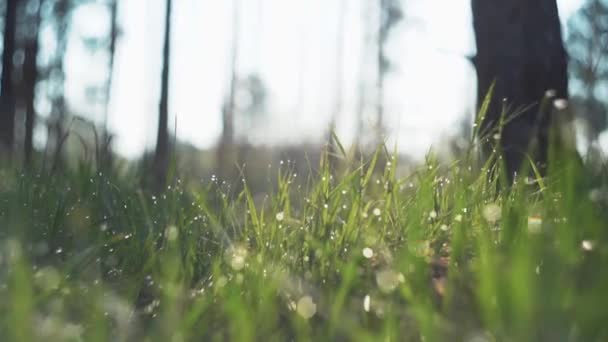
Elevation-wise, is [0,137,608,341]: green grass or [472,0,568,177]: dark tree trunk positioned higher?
[472,0,568,177]: dark tree trunk

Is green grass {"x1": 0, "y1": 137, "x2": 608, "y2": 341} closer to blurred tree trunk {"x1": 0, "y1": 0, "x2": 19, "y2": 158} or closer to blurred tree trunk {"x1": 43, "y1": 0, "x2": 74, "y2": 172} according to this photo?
blurred tree trunk {"x1": 0, "y1": 0, "x2": 19, "y2": 158}

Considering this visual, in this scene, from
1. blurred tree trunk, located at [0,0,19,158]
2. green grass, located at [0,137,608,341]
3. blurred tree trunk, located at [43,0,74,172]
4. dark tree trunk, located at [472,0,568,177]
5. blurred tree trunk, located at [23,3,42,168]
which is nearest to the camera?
green grass, located at [0,137,608,341]

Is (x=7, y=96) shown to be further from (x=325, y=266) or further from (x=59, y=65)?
(x=59, y=65)

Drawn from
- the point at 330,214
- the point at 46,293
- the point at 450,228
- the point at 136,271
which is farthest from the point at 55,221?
the point at 450,228

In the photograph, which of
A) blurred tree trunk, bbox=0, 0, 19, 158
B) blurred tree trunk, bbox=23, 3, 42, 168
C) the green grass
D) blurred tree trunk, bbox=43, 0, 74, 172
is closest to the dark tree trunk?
the green grass

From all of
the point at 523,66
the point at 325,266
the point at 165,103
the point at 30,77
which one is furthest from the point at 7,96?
the point at 325,266

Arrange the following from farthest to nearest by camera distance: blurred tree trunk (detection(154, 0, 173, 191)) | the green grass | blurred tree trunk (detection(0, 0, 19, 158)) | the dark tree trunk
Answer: blurred tree trunk (detection(154, 0, 173, 191)) → blurred tree trunk (detection(0, 0, 19, 158)) → the dark tree trunk → the green grass

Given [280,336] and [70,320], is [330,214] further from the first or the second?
[70,320]

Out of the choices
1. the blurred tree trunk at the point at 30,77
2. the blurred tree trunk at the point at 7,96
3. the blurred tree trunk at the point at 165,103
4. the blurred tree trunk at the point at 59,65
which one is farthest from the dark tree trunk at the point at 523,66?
the blurred tree trunk at the point at 59,65
